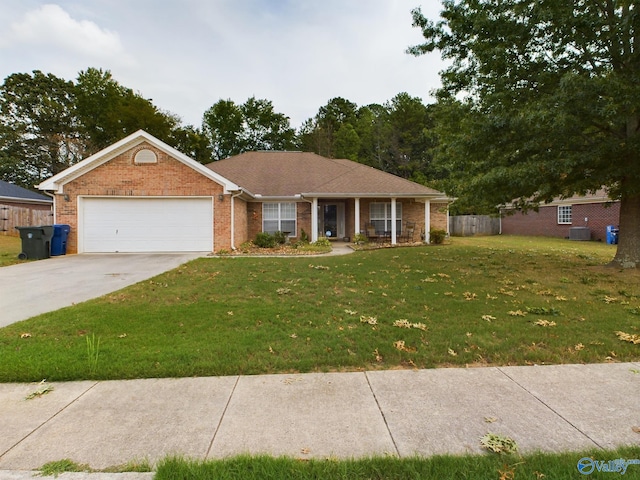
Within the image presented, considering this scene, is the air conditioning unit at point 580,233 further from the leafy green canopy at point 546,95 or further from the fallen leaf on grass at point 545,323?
the fallen leaf on grass at point 545,323

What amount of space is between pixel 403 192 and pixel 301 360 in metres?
14.1

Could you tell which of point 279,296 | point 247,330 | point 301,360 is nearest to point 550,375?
point 301,360

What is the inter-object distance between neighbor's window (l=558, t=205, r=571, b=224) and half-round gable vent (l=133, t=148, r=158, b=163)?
24.3 meters

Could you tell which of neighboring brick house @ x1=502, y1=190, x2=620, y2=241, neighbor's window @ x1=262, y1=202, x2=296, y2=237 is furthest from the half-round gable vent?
neighboring brick house @ x1=502, y1=190, x2=620, y2=241

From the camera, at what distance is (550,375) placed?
3.33 meters

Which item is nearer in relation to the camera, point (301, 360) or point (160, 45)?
point (301, 360)

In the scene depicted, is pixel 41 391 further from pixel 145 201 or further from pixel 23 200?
pixel 23 200

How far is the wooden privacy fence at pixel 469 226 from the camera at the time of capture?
25.5 meters

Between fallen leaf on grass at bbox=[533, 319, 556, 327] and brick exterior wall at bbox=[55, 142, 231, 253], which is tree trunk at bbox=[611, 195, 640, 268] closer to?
fallen leaf on grass at bbox=[533, 319, 556, 327]

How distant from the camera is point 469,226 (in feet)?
84.0

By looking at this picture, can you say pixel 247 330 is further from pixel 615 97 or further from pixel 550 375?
pixel 615 97

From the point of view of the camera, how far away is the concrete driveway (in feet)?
19.4

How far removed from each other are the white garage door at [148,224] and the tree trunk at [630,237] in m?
13.6

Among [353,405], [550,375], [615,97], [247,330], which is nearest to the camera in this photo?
[353,405]
